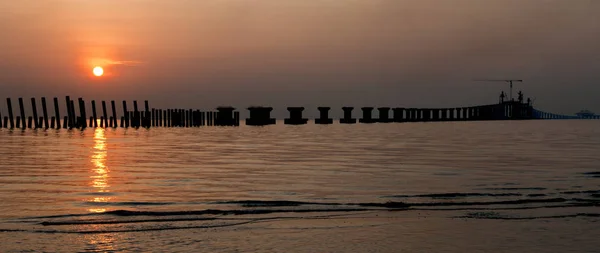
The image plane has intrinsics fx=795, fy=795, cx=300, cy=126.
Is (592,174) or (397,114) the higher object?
(592,174)

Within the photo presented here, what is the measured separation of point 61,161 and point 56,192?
1029cm

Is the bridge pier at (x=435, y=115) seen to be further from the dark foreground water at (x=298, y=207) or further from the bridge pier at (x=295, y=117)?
the dark foreground water at (x=298, y=207)

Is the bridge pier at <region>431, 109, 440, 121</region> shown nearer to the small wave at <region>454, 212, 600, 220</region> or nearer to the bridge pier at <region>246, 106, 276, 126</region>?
the bridge pier at <region>246, 106, 276, 126</region>

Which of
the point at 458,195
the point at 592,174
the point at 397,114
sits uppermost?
the point at 458,195

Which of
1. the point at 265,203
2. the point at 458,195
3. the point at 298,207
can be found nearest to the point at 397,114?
the point at 458,195

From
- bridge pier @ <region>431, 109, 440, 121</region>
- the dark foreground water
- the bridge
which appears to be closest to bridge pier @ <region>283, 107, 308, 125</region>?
the bridge

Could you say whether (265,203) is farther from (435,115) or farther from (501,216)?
(435,115)

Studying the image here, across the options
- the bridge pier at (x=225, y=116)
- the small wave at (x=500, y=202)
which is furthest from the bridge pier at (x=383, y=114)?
the small wave at (x=500, y=202)

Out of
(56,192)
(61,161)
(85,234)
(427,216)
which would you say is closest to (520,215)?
(427,216)

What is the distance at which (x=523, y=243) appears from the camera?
30.9 feet

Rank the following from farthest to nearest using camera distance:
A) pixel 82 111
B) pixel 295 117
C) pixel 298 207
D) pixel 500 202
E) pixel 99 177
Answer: pixel 295 117, pixel 82 111, pixel 99 177, pixel 500 202, pixel 298 207

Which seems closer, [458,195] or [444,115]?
[458,195]

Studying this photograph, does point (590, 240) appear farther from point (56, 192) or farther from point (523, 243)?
point (56, 192)

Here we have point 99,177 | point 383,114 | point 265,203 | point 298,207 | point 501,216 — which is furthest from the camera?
point 383,114
